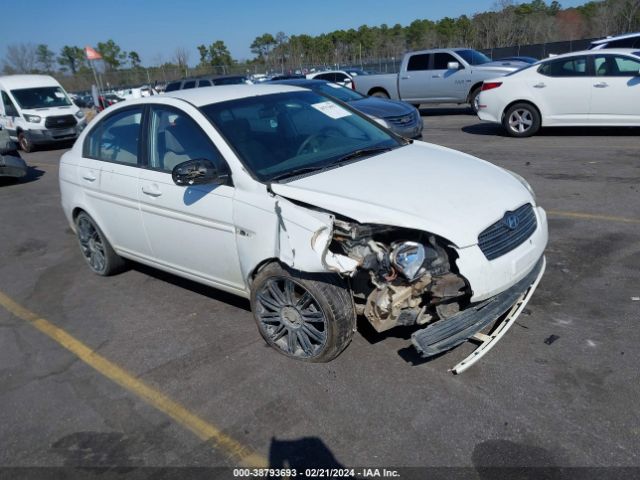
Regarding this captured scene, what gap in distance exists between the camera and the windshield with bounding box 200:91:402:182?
3.83m

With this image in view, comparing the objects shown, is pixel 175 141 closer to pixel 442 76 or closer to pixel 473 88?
pixel 473 88

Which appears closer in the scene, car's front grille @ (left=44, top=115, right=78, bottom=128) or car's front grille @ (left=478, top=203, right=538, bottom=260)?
car's front grille @ (left=478, top=203, right=538, bottom=260)

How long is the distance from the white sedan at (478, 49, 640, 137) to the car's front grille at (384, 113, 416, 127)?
205 centimetres

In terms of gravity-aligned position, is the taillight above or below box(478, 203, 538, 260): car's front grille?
below

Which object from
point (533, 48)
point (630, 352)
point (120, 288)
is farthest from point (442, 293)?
point (533, 48)

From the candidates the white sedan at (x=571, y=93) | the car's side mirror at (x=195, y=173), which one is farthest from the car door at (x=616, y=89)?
the car's side mirror at (x=195, y=173)

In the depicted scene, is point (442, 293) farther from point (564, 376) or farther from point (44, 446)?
point (44, 446)

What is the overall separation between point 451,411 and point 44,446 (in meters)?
2.36

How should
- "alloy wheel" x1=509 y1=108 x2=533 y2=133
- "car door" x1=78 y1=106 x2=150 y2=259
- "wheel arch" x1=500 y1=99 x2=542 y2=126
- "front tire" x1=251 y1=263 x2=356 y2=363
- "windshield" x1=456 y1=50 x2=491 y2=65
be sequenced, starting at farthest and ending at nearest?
"windshield" x1=456 y1=50 x2=491 y2=65 → "alloy wheel" x1=509 y1=108 x2=533 y2=133 → "wheel arch" x1=500 y1=99 x2=542 y2=126 → "car door" x1=78 y1=106 x2=150 y2=259 → "front tire" x1=251 y1=263 x2=356 y2=363

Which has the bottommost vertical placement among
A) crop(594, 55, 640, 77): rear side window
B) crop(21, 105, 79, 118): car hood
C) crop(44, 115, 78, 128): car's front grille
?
crop(44, 115, 78, 128): car's front grille

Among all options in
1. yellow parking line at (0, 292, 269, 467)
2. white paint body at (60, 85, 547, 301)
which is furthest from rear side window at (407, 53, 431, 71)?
yellow parking line at (0, 292, 269, 467)

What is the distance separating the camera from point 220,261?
3.93m

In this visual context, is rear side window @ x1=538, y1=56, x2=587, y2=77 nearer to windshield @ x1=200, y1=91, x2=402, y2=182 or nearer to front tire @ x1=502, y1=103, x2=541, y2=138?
front tire @ x1=502, y1=103, x2=541, y2=138

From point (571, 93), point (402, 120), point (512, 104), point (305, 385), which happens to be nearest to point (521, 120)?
point (512, 104)
